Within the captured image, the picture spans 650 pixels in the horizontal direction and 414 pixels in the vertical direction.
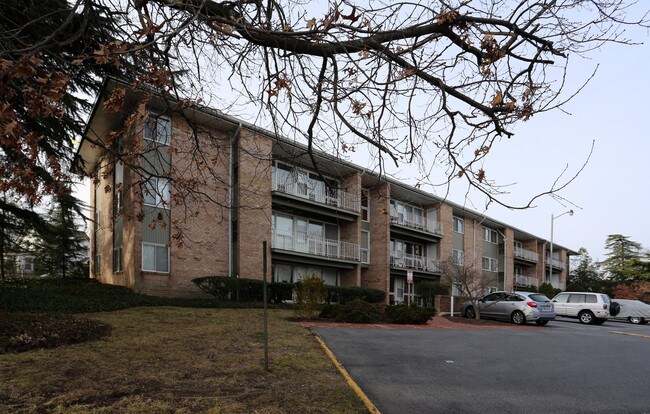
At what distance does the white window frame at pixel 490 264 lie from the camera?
42.5m

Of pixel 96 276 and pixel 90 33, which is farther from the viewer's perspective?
pixel 96 276

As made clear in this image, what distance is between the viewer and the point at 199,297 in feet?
65.4

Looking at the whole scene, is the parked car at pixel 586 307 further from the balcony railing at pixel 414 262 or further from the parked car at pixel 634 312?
the balcony railing at pixel 414 262

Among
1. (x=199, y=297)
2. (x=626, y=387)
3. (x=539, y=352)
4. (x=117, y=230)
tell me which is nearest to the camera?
(x=626, y=387)

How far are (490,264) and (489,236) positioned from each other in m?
2.66

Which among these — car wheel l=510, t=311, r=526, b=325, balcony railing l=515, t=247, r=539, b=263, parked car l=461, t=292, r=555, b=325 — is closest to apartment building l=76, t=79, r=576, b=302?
parked car l=461, t=292, r=555, b=325

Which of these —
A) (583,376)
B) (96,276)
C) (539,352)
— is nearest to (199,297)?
(96,276)

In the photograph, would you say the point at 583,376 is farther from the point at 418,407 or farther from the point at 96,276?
the point at 96,276

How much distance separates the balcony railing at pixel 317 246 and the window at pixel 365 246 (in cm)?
197

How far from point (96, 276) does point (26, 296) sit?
13.4 meters

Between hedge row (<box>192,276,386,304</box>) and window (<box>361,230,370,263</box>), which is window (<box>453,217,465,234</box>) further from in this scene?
hedge row (<box>192,276,386,304</box>)

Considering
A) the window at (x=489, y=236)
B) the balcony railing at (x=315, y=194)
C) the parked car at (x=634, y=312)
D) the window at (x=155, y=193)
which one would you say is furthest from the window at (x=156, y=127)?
the window at (x=489, y=236)

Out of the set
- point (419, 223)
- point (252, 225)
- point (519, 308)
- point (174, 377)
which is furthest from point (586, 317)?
point (174, 377)

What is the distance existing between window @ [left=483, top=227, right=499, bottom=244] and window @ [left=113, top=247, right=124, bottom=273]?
31.3 metres
